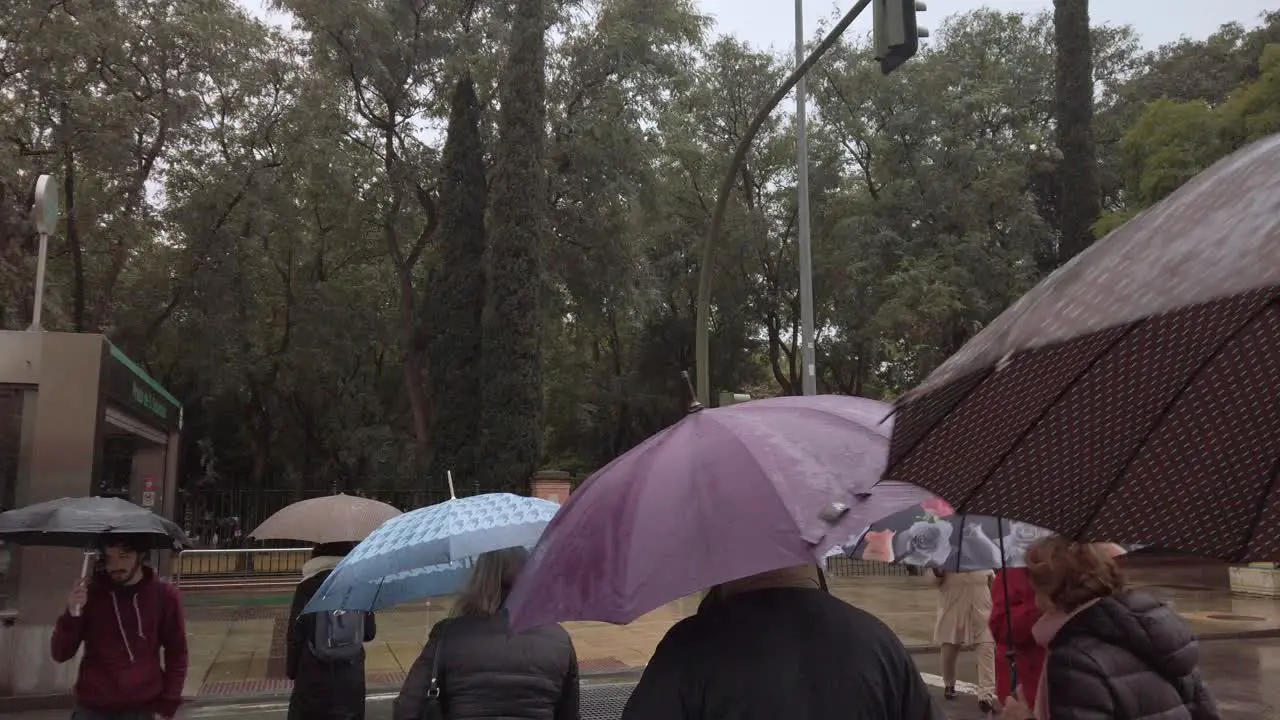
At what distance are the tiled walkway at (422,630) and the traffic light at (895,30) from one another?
7.21 meters

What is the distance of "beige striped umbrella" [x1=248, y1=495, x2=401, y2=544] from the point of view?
5730mm

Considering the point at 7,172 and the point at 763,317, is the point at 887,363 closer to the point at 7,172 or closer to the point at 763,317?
the point at 763,317

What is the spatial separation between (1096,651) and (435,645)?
215 cm

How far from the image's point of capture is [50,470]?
990 cm

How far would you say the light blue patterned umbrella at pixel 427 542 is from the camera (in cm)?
379

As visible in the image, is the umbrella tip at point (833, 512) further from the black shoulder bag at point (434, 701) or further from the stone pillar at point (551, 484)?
the stone pillar at point (551, 484)

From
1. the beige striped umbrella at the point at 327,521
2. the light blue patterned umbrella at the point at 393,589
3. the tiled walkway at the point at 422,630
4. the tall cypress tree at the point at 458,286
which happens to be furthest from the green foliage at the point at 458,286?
the light blue patterned umbrella at the point at 393,589

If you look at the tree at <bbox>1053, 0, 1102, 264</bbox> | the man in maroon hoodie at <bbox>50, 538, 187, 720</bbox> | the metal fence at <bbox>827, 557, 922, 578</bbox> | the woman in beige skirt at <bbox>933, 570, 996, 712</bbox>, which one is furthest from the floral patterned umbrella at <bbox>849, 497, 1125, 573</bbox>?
the tree at <bbox>1053, 0, 1102, 264</bbox>

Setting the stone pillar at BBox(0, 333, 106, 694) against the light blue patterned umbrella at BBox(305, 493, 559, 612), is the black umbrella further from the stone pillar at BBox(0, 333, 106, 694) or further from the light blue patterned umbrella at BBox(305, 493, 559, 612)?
the stone pillar at BBox(0, 333, 106, 694)

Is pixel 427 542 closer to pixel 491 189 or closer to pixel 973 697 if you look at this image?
pixel 973 697

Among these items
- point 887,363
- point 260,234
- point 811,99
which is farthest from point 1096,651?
point 887,363

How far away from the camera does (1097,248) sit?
1764 millimetres

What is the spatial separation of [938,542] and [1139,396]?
2.24m

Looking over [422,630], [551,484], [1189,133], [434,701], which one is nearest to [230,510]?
[551,484]
